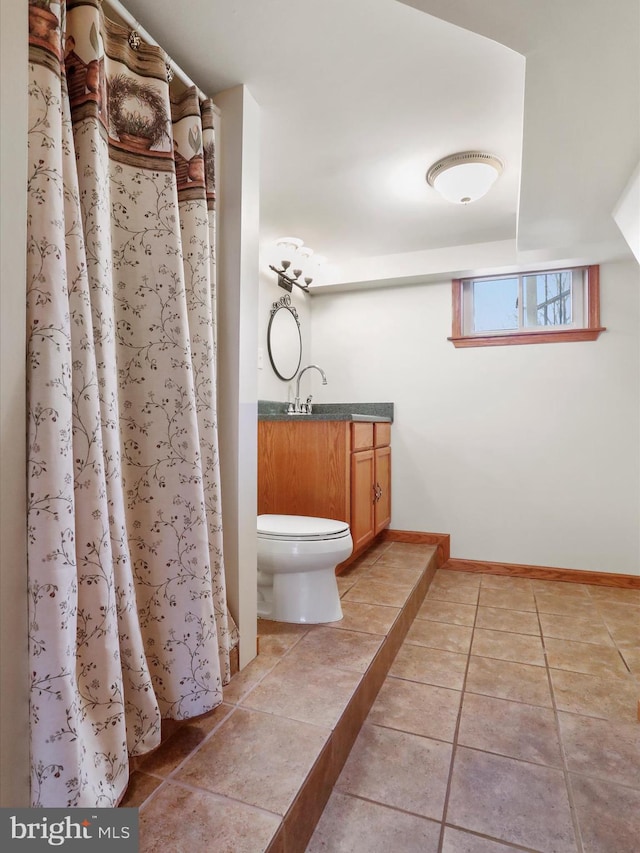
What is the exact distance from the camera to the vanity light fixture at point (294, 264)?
298 cm

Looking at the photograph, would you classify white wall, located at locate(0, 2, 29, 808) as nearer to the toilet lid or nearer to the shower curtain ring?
the shower curtain ring

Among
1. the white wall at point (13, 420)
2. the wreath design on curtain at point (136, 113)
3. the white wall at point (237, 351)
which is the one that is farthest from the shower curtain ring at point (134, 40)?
the white wall at point (13, 420)

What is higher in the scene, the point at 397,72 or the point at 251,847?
the point at 397,72

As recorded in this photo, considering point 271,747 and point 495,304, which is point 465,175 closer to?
point 495,304

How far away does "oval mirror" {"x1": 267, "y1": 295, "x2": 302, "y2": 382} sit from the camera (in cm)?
321

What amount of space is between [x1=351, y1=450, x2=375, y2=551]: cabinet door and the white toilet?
1.67ft

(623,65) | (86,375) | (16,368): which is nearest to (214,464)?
(86,375)

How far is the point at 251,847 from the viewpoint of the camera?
0.95m

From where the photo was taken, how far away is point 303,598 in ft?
6.77

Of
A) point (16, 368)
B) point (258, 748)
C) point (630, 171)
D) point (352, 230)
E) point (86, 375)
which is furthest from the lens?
point (352, 230)

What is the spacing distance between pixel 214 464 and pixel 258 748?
2.55 feet

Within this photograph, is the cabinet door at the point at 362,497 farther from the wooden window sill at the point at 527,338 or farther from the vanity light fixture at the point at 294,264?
the vanity light fixture at the point at 294,264

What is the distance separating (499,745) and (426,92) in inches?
88.8

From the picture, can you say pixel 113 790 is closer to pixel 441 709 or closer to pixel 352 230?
pixel 441 709
